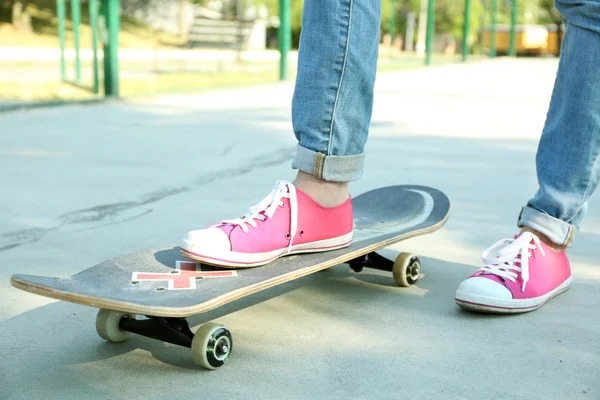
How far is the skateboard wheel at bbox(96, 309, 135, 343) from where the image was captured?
139 centimetres

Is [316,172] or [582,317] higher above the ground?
[316,172]

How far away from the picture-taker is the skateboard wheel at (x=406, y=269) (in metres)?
1.81

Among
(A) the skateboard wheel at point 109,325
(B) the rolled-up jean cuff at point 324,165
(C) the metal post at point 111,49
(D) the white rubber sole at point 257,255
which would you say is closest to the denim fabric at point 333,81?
(B) the rolled-up jean cuff at point 324,165

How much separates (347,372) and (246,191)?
159 cm

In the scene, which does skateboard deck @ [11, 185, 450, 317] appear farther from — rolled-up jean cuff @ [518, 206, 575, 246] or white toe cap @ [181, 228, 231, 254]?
rolled-up jean cuff @ [518, 206, 575, 246]

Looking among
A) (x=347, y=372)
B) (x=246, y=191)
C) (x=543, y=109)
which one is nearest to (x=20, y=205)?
(x=246, y=191)

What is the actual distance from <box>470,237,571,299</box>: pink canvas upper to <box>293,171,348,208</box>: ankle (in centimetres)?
35

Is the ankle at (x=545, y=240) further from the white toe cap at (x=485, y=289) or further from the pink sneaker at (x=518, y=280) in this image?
the white toe cap at (x=485, y=289)

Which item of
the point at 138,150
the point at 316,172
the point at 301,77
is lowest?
the point at 138,150

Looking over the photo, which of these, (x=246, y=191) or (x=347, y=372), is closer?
Answer: (x=347, y=372)

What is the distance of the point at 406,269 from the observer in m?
1.82

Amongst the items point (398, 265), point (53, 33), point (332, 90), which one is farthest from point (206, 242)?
point (53, 33)

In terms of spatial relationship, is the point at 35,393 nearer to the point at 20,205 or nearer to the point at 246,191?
the point at 20,205

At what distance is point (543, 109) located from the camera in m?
5.80
